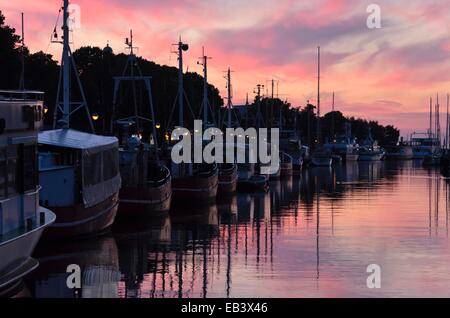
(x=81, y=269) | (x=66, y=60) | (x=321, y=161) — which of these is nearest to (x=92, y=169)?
(x=81, y=269)

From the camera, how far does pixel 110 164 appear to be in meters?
36.7

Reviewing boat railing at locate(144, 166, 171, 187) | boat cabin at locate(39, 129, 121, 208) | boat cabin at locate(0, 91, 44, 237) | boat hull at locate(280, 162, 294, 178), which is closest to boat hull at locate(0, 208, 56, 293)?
boat cabin at locate(0, 91, 44, 237)

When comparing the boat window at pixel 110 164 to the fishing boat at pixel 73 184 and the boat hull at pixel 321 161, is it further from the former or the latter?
the boat hull at pixel 321 161

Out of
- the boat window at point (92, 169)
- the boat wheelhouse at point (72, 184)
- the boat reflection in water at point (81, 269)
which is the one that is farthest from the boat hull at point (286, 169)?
the boat reflection in water at point (81, 269)

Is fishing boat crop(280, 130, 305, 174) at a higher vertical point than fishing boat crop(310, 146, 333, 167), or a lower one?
higher

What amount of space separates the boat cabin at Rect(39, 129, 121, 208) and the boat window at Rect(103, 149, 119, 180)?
1.49m

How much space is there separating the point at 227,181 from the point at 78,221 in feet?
105

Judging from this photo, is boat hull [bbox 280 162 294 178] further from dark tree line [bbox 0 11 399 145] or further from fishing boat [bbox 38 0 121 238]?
fishing boat [bbox 38 0 121 238]

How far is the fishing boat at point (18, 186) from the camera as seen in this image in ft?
67.1

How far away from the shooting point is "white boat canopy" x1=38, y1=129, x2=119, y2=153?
103 feet

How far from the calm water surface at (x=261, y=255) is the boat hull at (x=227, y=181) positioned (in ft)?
38.2

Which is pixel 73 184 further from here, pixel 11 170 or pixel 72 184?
pixel 11 170

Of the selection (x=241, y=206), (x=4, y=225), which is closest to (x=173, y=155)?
(x=241, y=206)
